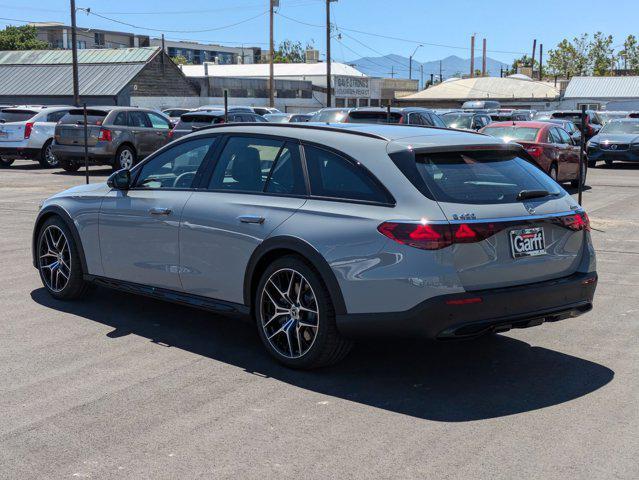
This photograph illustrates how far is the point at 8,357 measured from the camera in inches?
242

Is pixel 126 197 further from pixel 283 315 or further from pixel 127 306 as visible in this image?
pixel 283 315

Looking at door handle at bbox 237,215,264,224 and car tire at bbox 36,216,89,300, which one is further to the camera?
car tire at bbox 36,216,89,300

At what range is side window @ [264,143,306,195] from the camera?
6.02 meters

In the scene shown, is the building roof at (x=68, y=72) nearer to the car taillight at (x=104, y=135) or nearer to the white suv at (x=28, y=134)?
the white suv at (x=28, y=134)

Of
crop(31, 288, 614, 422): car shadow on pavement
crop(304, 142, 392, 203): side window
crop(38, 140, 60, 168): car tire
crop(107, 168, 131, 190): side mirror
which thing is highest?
crop(304, 142, 392, 203): side window

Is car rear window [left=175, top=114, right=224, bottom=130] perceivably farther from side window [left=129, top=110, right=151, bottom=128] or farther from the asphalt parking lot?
the asphalt parking lot

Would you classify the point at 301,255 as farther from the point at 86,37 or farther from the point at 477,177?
the point at 86,37

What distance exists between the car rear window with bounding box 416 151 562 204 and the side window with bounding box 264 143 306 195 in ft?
2.81

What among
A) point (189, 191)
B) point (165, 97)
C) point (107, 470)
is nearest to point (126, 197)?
point (189, 191)

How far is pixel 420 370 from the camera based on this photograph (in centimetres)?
596

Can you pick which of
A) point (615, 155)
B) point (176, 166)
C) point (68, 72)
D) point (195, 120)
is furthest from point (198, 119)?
point (68, 72)

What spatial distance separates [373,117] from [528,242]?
14.8 metres

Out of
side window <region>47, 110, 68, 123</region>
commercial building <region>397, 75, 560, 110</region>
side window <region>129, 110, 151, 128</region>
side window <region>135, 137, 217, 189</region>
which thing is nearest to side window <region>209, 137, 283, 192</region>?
side window <region>135, 137, 217, 189</region>

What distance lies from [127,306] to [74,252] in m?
0.65
